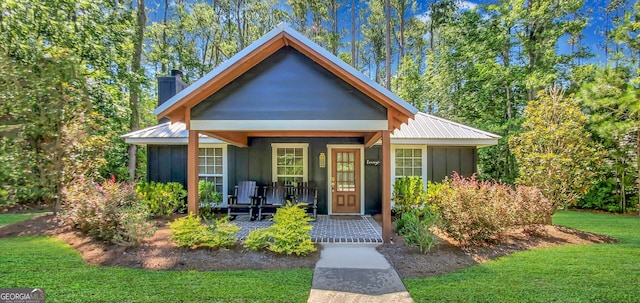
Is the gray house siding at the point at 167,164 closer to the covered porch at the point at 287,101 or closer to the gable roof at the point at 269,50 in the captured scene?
the covered porch at the point at 287,101

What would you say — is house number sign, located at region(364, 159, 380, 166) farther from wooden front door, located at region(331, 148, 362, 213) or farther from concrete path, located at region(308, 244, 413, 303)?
concrete path, located at region(308, 244, 413, 303)

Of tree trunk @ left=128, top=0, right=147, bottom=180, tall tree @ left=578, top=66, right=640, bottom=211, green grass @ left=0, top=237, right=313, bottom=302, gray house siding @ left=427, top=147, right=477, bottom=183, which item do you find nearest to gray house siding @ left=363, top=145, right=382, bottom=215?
gray house siding @ left=427, top=147, right=477, bottom=183

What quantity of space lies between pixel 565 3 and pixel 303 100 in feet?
45.0

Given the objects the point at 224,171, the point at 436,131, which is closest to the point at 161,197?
the point at 224,171

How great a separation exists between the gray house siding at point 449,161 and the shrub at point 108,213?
7.64 m

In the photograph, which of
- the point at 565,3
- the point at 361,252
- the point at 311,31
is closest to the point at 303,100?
the point at 361,252

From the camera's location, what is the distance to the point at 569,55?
13.1 m

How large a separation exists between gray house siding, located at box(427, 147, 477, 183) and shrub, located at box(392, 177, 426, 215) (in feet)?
2.20

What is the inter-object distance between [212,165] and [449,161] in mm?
7442

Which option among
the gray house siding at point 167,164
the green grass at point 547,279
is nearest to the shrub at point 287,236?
the green grass at point 547,279

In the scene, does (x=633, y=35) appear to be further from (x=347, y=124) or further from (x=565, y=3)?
(x=347, y=124)

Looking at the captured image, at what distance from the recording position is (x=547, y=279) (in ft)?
14.0

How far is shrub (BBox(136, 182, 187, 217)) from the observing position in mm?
8164

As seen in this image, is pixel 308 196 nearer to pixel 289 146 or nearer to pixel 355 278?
pixel 289 146
